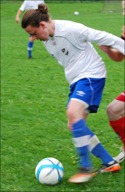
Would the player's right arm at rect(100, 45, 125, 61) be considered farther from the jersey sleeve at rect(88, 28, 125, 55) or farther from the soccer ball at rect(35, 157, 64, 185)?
the soccer ball at rect(35, 157, 64, 185)

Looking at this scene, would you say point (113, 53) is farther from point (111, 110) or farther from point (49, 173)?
point (49, 173)

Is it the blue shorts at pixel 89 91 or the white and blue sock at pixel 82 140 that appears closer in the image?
the white and blue sock at pixel 82 140

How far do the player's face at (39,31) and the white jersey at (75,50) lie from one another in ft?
0.38

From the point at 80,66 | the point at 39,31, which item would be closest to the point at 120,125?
the point at 80,66

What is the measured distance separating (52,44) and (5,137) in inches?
67.0

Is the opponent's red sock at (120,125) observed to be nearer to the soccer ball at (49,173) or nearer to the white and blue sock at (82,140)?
the white and blue sock at (82,140)

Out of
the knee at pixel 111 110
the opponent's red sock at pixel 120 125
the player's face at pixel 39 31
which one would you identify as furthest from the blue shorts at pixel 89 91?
the player's face at pixel 39 31

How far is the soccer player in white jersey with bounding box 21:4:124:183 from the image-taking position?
4.00 meters

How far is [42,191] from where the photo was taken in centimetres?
407

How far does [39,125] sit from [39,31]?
2124mm

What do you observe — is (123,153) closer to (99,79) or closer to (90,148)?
(90,148)

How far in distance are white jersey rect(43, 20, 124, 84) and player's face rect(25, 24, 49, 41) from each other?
4.5 inches

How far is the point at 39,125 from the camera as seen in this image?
19.7 ft

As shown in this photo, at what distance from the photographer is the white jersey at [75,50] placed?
4219mm
